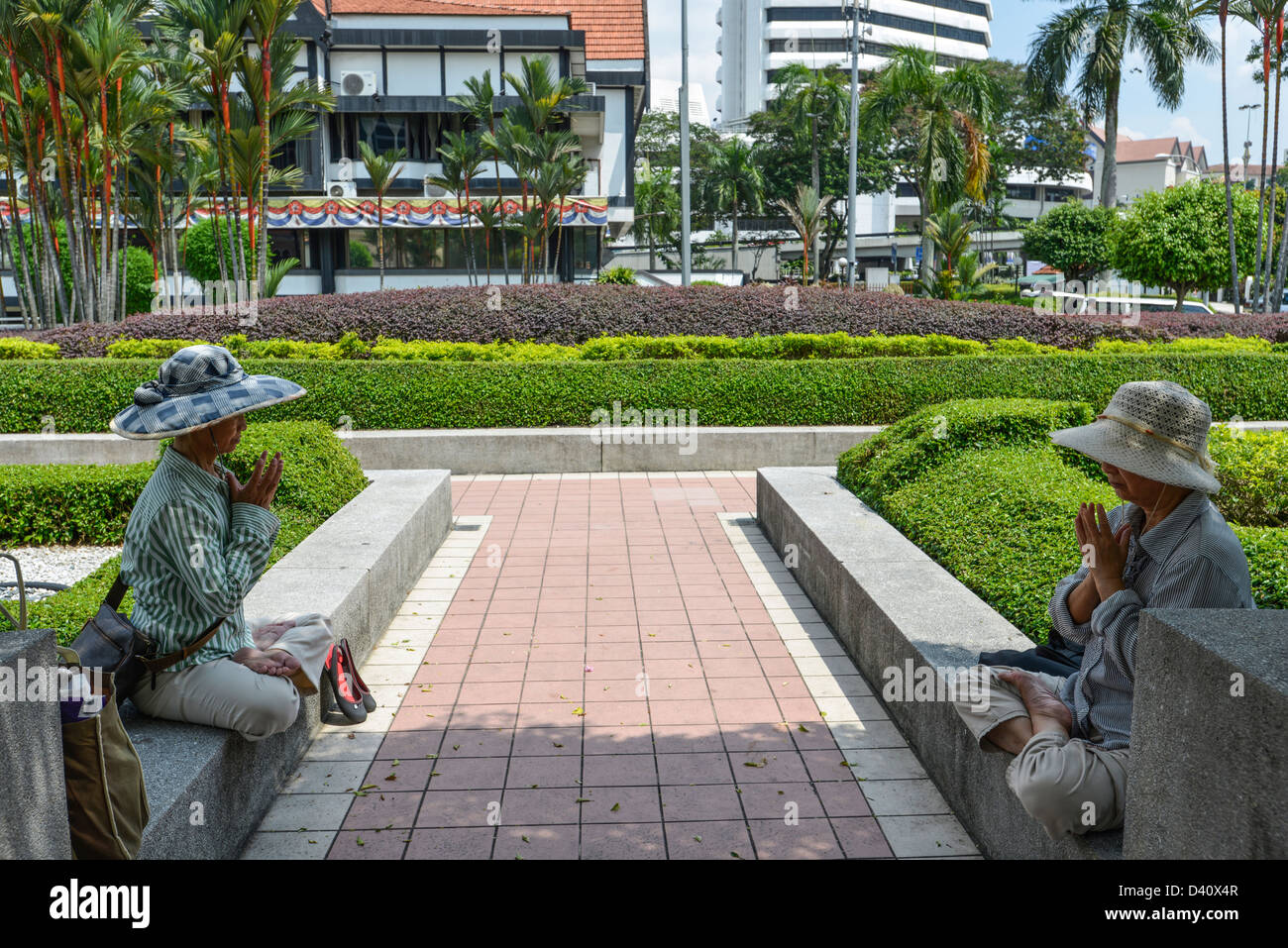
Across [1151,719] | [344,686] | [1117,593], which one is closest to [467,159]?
[344,686]

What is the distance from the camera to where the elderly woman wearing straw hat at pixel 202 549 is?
382 cm

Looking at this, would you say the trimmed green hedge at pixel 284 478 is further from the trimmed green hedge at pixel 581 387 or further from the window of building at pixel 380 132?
the window of building at pixel 380 132

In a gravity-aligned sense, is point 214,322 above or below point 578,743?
above

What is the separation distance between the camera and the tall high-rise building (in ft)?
340

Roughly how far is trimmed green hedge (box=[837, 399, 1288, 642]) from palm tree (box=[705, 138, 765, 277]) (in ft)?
159

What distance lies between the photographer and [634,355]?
14.1 meters

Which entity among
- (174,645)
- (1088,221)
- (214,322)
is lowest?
(174,645)

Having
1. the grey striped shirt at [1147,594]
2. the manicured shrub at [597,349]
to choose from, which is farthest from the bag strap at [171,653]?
the manicured shrub at [597,349]

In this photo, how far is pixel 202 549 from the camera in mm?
3812

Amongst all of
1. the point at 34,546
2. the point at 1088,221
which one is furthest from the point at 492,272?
the point at 34,546

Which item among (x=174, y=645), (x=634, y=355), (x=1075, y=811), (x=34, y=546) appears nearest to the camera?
(x=1075, y=811)

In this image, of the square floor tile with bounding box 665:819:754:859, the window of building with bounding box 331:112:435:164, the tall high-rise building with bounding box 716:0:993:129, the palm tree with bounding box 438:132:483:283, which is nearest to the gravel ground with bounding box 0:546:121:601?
the square floor tile with bounding box 665:819:754:859

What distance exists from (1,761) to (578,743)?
2.83 m
